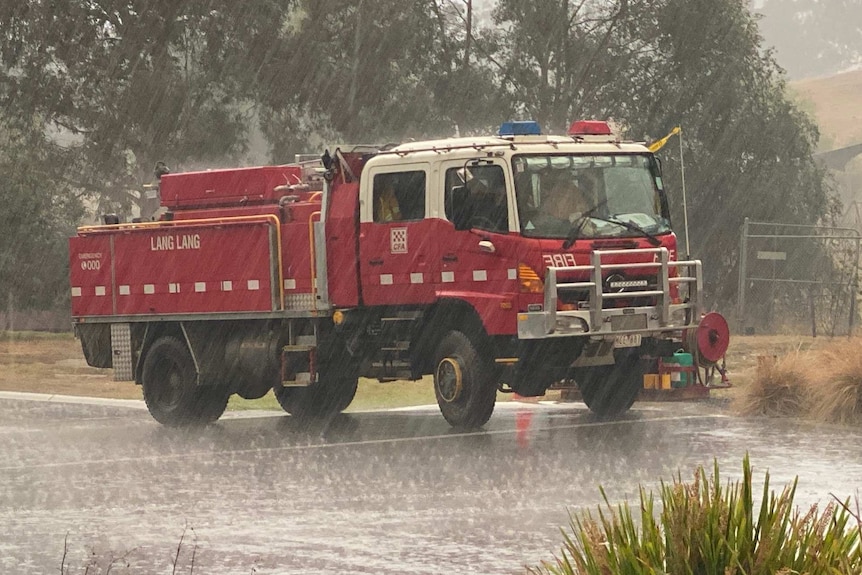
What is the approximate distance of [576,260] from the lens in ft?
55.9

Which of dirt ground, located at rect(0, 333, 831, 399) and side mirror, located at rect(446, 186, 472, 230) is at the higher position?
side mirror, located at rect(446, 186, 472, 230)

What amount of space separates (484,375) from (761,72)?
1083 inches

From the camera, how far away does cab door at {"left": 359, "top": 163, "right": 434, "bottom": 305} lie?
1777cm

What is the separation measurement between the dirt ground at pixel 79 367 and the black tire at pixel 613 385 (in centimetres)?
259

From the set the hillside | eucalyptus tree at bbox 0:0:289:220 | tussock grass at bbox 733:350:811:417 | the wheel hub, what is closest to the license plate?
the wheel hub

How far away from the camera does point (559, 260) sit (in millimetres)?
16938

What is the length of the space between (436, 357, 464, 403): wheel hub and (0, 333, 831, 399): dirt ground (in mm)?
4995

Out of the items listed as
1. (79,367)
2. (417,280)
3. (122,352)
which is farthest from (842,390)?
(79,367)

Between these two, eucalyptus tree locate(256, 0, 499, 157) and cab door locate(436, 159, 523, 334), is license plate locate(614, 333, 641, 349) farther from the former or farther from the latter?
eucalyptus tree locate(256, 0, 499, 157)

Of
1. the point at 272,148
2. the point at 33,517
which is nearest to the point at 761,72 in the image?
the point at 272,148

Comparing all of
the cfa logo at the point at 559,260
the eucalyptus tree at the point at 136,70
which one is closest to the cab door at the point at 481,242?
the cfa logo at the point at 559,260

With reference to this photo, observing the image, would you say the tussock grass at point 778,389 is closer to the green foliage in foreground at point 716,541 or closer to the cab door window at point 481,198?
Answer: the cab door window at point 481,198

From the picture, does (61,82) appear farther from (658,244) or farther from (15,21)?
(658,244)

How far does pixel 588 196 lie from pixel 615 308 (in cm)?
126
